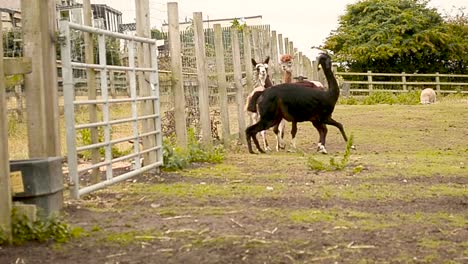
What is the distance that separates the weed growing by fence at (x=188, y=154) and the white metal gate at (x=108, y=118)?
13.3 inches

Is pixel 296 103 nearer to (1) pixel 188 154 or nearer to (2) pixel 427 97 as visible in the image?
(1) pixel 188 154

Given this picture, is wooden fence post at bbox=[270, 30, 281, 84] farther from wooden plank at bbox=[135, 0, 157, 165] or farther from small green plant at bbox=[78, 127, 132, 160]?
wooden plank at bbox=[135, 0, 157, 165]

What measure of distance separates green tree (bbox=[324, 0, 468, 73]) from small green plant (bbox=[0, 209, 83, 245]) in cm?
4525

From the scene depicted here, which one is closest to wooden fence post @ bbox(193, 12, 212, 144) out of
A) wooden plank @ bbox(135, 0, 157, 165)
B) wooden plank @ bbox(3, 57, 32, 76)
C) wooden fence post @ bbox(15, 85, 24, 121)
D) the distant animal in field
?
wooden plank @ bbox(135, 0, 157, 165)

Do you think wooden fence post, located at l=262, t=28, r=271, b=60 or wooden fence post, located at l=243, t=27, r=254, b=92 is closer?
wooden fence post, located at l=243, t=27, r=254, b=92

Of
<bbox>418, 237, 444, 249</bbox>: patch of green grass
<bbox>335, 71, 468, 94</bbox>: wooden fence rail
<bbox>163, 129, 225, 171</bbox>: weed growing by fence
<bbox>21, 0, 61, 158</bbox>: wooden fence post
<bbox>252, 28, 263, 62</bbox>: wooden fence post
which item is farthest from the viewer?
<bbox>335, 71, 468, 94</bbox>: wooden fence rail

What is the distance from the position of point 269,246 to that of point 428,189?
3.34 meters

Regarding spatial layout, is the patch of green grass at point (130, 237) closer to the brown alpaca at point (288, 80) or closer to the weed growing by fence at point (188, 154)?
the weed growing by fence at point (188, 154)

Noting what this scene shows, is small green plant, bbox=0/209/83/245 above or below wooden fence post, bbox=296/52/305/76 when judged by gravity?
below

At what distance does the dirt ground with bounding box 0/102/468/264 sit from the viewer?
516cm

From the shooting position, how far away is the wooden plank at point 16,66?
5.98 metres

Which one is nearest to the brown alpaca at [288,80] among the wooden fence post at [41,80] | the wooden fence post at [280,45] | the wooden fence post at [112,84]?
the wooden fence post at [112,84]

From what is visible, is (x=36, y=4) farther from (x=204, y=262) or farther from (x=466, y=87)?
(x=466, y=87)

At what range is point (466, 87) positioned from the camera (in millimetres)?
→ 45875
